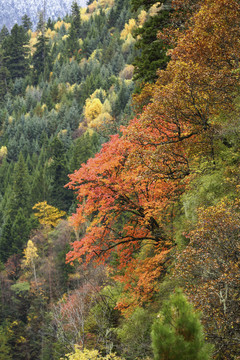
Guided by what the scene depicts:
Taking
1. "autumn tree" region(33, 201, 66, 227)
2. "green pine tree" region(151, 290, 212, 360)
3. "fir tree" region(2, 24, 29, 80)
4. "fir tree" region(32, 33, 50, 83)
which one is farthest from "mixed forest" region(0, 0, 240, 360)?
"fir tree" region(2, 24, 29, 80)

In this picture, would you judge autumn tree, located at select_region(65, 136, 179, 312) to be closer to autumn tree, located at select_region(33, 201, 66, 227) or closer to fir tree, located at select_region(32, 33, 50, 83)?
autumn tree, located at select_region(33, 201, 66, 227)

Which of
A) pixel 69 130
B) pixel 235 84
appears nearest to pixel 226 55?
pixel 235 84

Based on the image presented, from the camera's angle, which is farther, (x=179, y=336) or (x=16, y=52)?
(x=16, y=52)

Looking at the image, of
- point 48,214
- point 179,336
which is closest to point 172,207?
point 179,336

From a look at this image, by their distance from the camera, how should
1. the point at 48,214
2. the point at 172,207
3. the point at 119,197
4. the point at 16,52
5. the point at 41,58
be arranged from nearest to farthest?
1. the point at 119,197
2. the point at 172,207
3. the point at 48,214
4. the point at 41,58
5. the point at 16,52

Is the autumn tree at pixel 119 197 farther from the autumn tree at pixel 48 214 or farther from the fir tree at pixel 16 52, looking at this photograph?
the fir tree at pixel 16 52

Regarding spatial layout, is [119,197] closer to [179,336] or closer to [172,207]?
[172,207]

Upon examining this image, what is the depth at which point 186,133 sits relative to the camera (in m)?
10.1

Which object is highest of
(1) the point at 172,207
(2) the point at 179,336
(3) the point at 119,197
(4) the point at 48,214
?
(3) the point at 119,197

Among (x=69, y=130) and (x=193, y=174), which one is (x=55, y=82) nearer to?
(x=69, y=130)

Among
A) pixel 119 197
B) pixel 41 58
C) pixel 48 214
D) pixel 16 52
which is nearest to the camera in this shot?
pixel 119 197

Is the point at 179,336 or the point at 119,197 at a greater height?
the point at 119,197

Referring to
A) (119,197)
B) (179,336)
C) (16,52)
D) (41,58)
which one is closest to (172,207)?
(119,197)

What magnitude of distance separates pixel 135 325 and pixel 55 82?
331 ft
